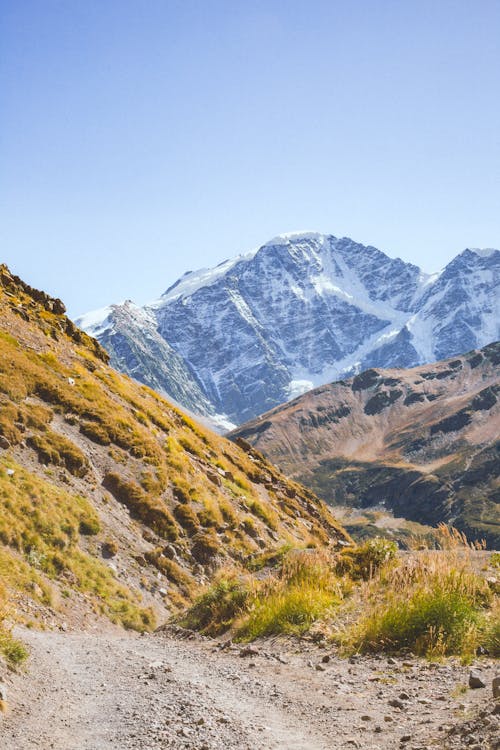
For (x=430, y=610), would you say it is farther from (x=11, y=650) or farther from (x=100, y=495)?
(x=100, y=495)

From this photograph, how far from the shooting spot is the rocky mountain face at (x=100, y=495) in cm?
2036

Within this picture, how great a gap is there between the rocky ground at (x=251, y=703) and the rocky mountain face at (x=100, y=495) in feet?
8.47

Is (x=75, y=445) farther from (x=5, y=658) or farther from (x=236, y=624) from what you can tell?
(x=5, y=658)

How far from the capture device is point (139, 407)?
40.2 meters

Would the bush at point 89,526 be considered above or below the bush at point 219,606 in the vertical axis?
above

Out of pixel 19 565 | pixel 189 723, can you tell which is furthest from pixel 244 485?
pixel 189 723

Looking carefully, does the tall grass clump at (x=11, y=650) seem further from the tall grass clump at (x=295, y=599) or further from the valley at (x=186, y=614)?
the tall grass clump at (x=295, y=599)

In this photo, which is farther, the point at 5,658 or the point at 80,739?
the point at 5,658

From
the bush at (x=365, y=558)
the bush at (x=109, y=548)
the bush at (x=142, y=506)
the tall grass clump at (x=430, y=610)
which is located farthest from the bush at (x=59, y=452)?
the tall grass clump at (x=430, y=610)

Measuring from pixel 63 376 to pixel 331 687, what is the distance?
94.9ft

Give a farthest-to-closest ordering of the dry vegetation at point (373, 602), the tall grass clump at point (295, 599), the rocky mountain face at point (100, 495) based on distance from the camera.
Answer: the rocky mountain face at point (100, 495) → the tall grass clump at point (295, 599) → the dry vegetation at point (373, 602)

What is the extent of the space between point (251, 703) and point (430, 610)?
3.67 meters

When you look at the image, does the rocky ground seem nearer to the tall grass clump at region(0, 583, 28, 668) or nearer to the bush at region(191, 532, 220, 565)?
the tall grass clump at region(0, 583, 28, 668)

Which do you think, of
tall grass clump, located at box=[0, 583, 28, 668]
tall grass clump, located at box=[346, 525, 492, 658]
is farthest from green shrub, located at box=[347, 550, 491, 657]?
tall grass clump, located at box=[0, 583, 28, 668]
